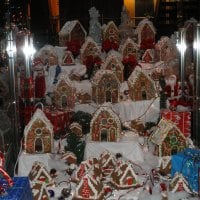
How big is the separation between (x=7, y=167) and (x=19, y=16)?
21.3 feet

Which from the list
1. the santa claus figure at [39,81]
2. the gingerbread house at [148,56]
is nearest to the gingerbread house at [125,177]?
the santa claus figure at [39,81]

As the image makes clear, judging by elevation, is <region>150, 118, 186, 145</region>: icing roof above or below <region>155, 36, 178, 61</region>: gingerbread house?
below

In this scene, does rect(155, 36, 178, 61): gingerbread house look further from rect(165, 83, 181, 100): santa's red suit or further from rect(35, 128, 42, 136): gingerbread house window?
rect(35, 128, 42, 136): gingerbread house window

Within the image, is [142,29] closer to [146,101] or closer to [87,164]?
[146,101]

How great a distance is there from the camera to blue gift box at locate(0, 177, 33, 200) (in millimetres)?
3197

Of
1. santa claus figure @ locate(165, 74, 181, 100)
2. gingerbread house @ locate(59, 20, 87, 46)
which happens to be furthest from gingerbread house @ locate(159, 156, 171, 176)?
gingerbread house @ locate(59, 20, 87, 46)

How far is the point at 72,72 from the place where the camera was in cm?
820

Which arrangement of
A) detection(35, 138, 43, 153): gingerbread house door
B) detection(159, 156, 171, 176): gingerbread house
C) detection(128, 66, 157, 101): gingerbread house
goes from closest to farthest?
detection(159, 156, 171, 176): gingerbread house, detection(35, 138, 43, 153): gingerbread house door, detection(128, 66, 157, 101): gingerbread house

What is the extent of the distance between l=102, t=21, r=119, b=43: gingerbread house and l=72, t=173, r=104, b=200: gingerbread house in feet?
18.1

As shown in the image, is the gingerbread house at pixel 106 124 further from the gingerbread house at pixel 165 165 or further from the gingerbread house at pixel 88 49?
the gingerbread house at pixel 88 49

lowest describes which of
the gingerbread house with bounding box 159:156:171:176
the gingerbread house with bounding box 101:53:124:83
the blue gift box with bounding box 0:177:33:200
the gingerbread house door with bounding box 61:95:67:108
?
the gingerbread house with bounding box 159:156:171:176

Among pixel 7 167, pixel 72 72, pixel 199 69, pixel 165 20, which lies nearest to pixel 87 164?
pixel 7 167

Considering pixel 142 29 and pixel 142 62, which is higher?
pixel 142 29

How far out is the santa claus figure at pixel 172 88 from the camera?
719 cm
